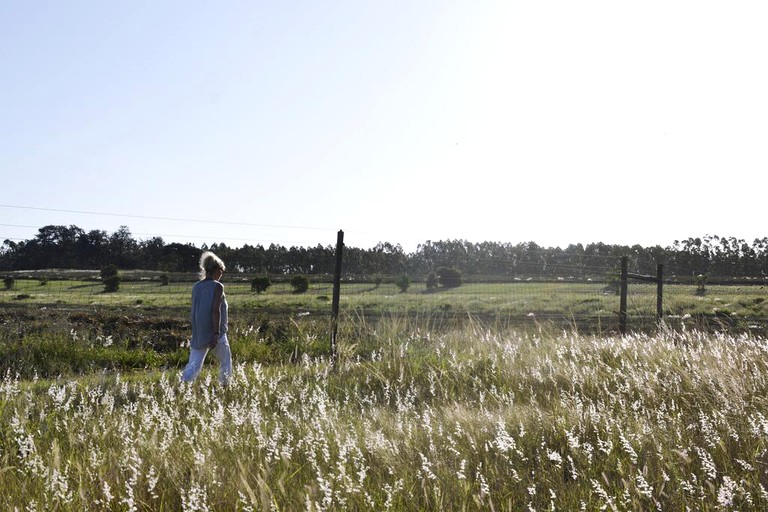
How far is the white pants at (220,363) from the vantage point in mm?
6824

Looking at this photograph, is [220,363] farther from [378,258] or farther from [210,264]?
[378,258]

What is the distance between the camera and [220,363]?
6969 mm

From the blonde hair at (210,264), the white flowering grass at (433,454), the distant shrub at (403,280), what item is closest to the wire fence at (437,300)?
the distant shrub at (403,280)

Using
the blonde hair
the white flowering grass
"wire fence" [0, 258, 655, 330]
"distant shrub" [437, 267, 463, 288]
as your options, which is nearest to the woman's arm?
the blonde hair

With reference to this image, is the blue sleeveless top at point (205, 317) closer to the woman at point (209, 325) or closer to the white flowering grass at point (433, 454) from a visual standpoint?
the woman at point (209, 325)

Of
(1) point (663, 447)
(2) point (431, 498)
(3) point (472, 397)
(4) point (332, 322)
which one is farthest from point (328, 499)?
(4) point (332, 322)

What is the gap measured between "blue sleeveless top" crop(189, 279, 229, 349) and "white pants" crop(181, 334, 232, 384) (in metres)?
0.08

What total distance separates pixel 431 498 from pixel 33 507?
1.78 metres

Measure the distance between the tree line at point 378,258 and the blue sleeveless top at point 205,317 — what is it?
3306mm

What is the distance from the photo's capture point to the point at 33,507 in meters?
2.70

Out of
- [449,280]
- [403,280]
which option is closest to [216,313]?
[403,280]

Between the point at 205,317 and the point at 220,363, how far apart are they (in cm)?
56

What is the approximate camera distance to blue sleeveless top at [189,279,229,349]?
7082 millimetres

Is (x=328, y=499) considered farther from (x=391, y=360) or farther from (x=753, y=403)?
(x=391, y=360)
